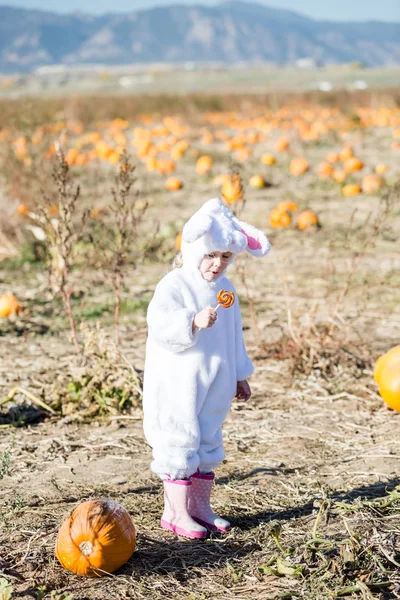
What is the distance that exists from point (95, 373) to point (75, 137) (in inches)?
651

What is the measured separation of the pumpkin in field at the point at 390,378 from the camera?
478 cm

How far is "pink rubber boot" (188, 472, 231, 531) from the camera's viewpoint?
338 cm

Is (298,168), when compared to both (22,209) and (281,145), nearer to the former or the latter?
(281,145)

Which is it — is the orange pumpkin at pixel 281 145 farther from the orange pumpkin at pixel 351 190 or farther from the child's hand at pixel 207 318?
the child's hand at pixel 207 318

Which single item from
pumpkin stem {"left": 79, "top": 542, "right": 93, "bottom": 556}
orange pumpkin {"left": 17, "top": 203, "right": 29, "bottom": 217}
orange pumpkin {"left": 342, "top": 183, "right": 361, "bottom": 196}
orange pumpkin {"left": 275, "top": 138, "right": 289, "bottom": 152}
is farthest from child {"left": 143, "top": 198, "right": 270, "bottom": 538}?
orange pumpkin {"left": 275, "top": 138, "right": 289, "bottom": 152}

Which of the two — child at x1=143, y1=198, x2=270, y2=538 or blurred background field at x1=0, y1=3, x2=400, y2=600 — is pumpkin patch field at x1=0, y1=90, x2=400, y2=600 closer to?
blurred background field at x1=0, y1=3, x2=400, y2=600

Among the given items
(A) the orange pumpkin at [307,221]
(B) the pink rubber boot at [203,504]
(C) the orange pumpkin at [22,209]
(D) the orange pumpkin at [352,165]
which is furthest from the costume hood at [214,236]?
(D) the orange pumpkin at [352,165]

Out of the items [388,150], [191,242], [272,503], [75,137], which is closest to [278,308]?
[272,503]

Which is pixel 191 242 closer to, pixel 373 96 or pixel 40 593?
pixel 40 593

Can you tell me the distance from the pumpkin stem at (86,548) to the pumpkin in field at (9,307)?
3965mm

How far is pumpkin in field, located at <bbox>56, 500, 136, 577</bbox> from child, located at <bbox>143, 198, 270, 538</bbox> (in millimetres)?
341

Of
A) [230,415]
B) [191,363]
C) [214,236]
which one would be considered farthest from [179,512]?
[230,415]

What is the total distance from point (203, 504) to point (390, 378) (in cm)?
183

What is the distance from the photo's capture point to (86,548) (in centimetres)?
296
